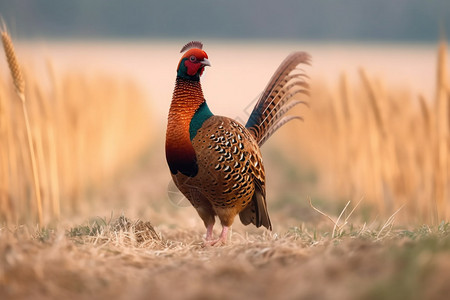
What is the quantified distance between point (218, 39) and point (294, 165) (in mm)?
57845

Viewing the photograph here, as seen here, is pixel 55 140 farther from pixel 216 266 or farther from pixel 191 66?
pixel 216 266

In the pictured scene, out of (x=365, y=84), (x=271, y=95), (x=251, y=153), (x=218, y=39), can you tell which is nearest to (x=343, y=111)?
(x=365, y=84)

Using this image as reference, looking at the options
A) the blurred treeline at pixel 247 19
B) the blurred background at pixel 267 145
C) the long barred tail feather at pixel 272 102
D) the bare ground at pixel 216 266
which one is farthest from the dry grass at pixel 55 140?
the blurred treeline at pixel 247 19

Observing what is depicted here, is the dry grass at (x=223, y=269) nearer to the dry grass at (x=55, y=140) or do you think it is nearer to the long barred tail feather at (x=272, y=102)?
the long barred tail feather at (x=272, y=102)

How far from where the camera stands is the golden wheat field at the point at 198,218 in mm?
3400

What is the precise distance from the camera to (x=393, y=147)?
25.7 feet

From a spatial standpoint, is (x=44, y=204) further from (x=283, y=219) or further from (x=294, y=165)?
(x=294, y=165)

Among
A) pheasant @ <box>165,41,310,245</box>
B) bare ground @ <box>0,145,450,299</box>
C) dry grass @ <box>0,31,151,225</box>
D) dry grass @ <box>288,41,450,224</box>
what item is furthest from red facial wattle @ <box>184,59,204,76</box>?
dry grass @ <box>288,41,450,224</box>

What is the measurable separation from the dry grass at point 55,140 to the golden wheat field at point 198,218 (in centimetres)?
2

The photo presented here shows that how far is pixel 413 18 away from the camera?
6938 cm

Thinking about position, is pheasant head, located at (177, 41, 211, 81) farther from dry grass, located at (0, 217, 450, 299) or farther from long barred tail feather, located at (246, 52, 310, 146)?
dry grass, located at (0, 217, 450, 299)

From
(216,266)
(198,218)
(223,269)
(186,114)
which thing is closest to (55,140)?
(198,218)

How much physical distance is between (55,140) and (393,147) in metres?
4.24

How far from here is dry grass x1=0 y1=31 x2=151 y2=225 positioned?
6.40m
